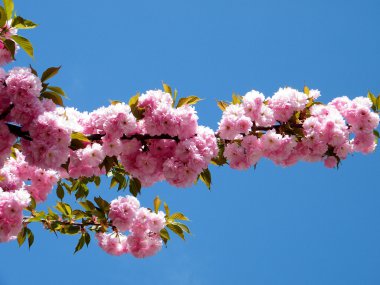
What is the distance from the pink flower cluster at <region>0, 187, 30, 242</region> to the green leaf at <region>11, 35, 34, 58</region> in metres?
1.59

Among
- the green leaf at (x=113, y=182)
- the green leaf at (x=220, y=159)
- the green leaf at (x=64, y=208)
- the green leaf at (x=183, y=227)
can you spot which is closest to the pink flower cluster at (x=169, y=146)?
the green leaf at (x=220, y=159)

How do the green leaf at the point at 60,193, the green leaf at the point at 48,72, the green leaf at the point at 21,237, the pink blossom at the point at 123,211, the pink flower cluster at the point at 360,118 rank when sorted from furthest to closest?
the green leaf at the point at 60,193 < the green leaf at the point at 21,237 < the pink blossom at the point at 123,211 < the pink flower cluster at the point at 360,118 < the green leaf at the point at 48,72

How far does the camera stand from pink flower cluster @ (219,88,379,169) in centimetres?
462

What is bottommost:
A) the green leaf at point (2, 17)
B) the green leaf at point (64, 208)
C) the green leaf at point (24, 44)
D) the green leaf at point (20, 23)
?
the green leaf at point (64, 208)

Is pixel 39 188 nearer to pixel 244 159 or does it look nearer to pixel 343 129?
pixel 244 159

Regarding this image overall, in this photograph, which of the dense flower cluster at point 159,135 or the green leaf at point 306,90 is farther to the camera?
the green leaf at point 306,90

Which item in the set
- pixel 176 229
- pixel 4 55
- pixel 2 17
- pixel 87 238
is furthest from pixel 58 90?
pixel 176 229

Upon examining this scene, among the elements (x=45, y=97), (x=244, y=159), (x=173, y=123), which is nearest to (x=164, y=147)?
(x=173, y=123)

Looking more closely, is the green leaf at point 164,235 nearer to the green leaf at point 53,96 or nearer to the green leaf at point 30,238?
the green leaf at point 30,238

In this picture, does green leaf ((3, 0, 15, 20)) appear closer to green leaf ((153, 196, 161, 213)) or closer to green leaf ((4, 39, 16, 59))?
green leaf ((4, 39, 16, 59))

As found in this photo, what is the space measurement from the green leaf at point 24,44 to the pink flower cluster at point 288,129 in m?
1.85

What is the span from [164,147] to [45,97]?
44.2 inches

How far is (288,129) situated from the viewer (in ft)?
15.7

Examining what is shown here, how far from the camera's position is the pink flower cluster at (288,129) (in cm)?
462
